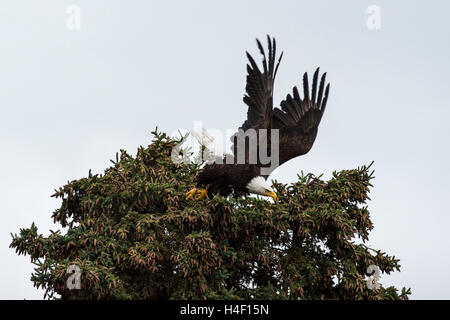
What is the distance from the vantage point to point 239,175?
10.3 metres

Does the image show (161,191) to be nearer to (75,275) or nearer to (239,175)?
(239,175)

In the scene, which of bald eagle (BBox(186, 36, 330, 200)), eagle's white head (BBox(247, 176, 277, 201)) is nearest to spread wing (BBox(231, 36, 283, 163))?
bald eagle (BBox(186, 36, 330, 200))

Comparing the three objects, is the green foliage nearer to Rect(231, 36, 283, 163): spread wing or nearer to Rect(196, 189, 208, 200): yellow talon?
Rect(196, 189, 208, 200): yellow talon

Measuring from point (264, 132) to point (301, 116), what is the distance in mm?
1788

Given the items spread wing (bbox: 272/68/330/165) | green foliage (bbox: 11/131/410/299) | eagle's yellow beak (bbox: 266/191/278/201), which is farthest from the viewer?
spread wing (bbox: 272/68/330/165)

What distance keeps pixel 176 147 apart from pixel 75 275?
393 cm

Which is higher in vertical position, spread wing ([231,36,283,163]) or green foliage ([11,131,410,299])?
spread wing ([231,36,283,163])

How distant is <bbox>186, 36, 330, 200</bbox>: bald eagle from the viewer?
32.8ft

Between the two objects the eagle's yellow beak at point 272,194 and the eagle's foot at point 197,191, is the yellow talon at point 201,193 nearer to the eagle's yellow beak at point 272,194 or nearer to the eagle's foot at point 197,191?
the eagle's foot at point 197,191

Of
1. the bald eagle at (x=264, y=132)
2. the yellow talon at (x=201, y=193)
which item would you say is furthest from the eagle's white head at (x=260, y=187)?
the yellow talon at (x=201, y=193)

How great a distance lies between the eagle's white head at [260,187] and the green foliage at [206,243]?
0.54 feet

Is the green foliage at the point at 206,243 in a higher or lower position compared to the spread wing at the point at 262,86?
lower

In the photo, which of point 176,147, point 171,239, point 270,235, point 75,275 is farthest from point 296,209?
point 75,275

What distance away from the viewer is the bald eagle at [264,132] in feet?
32.8
